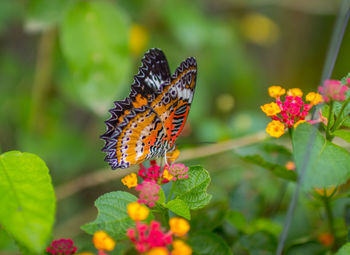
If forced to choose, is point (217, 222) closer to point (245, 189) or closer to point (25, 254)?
point (245, 189)

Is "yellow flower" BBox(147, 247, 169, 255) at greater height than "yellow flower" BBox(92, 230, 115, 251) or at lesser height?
greater

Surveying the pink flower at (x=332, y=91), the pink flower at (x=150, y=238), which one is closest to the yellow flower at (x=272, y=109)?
the pink flower at (x=332, y=91)

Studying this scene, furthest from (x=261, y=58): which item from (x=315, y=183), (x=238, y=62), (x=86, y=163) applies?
(x=315, y=183)

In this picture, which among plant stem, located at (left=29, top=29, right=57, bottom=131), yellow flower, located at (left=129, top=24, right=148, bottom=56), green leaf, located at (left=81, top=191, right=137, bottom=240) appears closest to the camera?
green leaf, located at (left=81, top=191, right=137, bottom=240)

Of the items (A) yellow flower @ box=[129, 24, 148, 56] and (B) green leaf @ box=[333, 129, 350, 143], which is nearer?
(B) green leaf @ box=[333, 129, 350, 143]

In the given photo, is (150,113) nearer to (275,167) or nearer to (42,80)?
(275,167)

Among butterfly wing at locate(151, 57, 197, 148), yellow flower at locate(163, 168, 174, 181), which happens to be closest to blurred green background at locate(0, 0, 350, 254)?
butterfly wing at locate(151, 57, 197, 148)

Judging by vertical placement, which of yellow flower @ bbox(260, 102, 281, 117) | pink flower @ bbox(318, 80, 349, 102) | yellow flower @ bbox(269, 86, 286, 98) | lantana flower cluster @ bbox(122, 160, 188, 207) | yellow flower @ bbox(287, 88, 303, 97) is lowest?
lantana flower cluster @ bbox(122, 160, 188, 207)

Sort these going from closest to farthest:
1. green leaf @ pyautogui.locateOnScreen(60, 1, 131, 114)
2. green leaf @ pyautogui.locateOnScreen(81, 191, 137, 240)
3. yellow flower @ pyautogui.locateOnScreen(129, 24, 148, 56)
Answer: green leaf @ pyautogui.locateOnScreen(81, 191, 137, 240) → green leaf @ pyautogui.locateOnScreen(60, 1, 131, 114) → yellow flower @ pyautogui.locateOnScreen(129, 24, 148, 56)

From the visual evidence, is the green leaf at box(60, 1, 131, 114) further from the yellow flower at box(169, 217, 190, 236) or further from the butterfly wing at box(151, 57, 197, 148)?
the yellow flower at box(169, 217, 190, 236)
